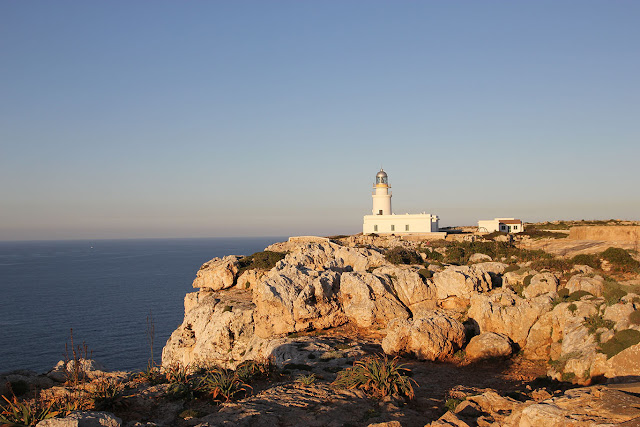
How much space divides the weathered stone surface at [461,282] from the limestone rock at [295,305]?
5087mm

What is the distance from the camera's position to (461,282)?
20469mm

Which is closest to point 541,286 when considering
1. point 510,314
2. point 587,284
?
point 587,284

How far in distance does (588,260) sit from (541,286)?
20.6 ft

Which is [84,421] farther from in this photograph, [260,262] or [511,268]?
[260,262]

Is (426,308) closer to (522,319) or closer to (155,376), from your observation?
(522,319)

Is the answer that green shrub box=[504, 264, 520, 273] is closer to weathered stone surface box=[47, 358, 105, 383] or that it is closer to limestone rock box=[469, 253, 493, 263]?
limestone rock box=[469, 253, 493, 263]

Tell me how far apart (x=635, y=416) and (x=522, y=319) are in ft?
35.4

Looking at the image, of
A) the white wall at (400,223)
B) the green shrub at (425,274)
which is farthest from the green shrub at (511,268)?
the white wall at (400,223)

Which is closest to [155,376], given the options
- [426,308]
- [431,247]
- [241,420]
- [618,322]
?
[241,420]

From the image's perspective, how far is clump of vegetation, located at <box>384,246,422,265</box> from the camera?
2680 cm

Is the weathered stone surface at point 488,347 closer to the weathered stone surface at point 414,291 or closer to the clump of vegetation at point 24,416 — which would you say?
the weathered stone surface at point 414,291

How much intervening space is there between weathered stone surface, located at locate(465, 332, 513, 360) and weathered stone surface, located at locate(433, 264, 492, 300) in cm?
384

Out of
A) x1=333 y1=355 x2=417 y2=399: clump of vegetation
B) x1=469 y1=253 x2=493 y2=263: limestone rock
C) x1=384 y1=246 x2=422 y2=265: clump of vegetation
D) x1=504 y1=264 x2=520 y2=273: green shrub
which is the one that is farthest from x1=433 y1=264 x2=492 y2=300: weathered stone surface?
x1=333 y1=355 x2=417 y2=399: clump of vegetation

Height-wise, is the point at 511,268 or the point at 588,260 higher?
the point at 588,260
